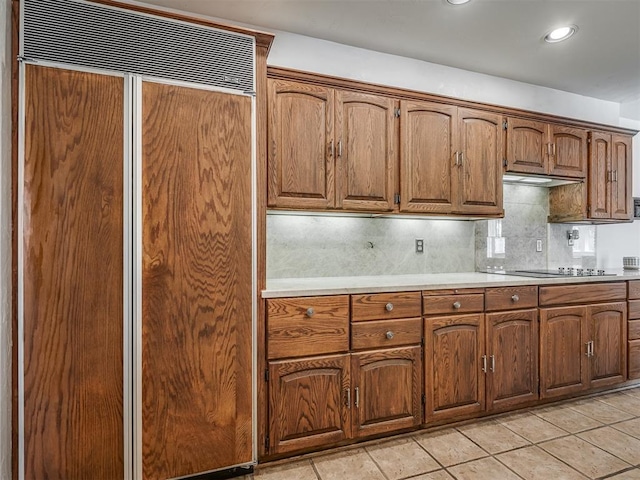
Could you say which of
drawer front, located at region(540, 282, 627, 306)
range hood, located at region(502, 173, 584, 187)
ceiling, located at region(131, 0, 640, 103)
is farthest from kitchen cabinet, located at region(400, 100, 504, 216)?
drawer front, located at region(540, 282, 627, 306)

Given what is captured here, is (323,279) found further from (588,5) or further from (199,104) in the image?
(588,5)

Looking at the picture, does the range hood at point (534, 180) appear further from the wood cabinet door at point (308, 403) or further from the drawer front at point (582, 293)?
the wood cabinet door at point (308, 403)

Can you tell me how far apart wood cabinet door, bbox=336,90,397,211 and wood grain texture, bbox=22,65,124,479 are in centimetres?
123

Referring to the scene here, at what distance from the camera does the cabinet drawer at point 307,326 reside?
6.27ft

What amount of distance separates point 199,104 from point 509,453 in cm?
249

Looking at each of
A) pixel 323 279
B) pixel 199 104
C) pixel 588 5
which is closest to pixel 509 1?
pixel 588 5

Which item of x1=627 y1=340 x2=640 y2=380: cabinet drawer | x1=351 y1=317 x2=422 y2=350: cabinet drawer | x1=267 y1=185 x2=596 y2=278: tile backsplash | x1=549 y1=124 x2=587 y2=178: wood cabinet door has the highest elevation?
x1=549 y1=124 x2=587 y2=178: wood cabinet door

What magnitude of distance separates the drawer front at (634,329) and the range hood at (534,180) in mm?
1209

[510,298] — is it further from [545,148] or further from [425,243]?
[545,148]

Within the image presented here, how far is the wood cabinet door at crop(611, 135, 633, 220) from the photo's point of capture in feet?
10.5

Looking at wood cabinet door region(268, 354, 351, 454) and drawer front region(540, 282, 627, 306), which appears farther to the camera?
drawer front region(540, 282, 627, 306)

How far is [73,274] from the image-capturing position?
1572 mm

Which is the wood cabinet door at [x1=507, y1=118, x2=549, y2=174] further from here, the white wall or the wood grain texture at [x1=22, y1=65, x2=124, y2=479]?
the white wall

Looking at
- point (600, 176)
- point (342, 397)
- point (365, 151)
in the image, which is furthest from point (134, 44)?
point (600, 176)
